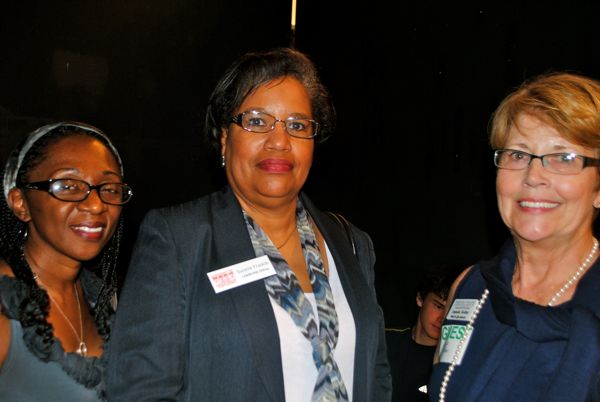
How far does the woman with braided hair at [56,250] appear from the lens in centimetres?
179

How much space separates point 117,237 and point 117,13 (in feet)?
6.41

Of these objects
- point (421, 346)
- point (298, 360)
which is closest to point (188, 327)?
point (298, 360)

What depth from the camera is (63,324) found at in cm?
196

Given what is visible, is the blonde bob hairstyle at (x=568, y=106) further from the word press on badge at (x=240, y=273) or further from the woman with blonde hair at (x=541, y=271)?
the word press on badge at (x=240, y=273)

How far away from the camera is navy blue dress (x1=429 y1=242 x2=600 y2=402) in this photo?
1.57 meters

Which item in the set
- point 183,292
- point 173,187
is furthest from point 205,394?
point 173,187

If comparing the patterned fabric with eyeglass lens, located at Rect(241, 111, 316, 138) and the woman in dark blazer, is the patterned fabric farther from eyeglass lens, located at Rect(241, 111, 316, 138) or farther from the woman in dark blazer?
eyeglass lens, located at Rect(241, 111, 316, 138)

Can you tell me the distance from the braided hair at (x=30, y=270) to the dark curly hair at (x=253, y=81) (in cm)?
39

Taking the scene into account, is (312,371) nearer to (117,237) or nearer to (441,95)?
(117,237)

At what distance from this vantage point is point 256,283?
6.09ft

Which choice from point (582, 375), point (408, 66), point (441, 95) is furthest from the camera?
point (408, 66)

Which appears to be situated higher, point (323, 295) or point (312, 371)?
point (323, 295)

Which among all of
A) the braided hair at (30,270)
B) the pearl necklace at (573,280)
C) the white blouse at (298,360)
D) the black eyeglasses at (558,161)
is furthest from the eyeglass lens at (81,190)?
the pearl necklace at (573,280)

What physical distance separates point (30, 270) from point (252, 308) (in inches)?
30.1
